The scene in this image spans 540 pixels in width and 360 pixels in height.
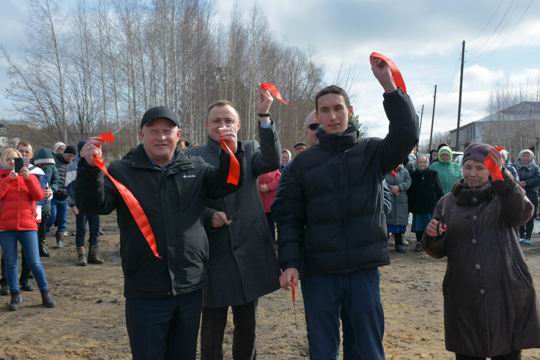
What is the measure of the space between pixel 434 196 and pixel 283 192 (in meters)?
7.51

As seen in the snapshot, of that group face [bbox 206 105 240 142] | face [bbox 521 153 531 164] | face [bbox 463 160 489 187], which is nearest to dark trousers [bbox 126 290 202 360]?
face [bbox 206 105 240 142]

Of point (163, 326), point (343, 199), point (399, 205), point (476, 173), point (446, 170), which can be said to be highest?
point (446, 170)

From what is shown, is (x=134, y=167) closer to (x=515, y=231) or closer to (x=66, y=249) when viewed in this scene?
(x=515, y=231)

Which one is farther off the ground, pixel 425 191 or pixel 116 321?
pixel 425 191

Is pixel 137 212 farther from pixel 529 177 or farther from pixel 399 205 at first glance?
pixel 529 177

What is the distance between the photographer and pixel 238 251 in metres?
3.19

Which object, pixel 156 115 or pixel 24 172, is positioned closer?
pixel 156 115

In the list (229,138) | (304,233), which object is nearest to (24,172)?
(229,138)

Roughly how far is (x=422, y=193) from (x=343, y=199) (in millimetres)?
7552

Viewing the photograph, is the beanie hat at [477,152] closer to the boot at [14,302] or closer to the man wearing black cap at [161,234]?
the man wearing black cap at [161,234]

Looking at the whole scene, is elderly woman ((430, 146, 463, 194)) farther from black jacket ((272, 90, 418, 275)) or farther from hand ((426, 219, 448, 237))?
black jacket ((272, 90, 418, 275))

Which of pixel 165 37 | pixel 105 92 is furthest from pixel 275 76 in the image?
pixel 105 92

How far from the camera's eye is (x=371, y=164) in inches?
109

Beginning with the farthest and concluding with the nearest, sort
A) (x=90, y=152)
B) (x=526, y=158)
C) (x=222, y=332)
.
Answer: (x=526, y=158) → (x=222, y=332) → (x=90, y=152)
